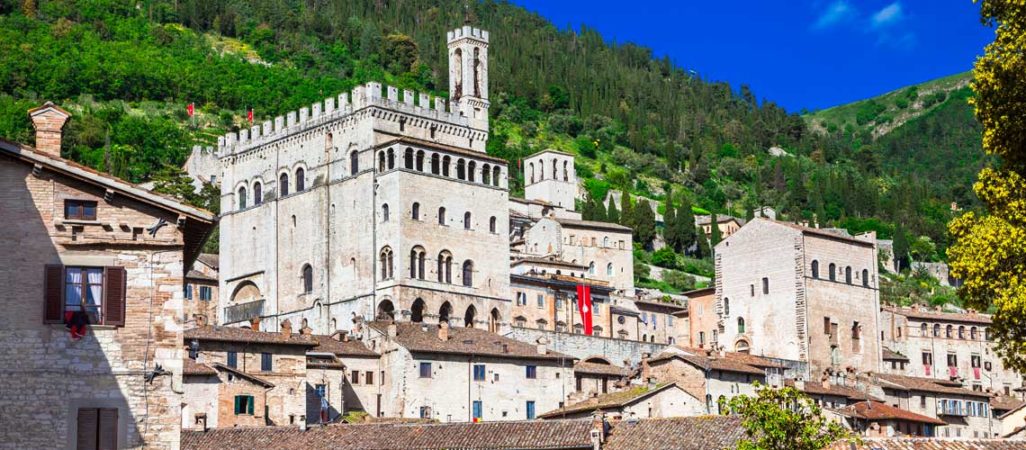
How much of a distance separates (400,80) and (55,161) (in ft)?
555

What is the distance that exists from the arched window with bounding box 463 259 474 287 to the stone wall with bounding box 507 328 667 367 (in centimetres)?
537

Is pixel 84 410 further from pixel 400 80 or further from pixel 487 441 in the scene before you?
pixel 400 80

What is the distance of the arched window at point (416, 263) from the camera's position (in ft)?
301

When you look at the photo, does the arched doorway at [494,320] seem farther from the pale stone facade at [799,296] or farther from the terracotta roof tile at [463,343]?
the pale stone facade at [799,296]

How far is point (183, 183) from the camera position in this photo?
127438 mm

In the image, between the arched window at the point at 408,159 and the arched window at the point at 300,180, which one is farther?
the arched window at the point at 300,180

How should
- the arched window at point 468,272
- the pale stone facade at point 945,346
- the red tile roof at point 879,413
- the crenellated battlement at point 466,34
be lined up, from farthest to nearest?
the pale stone facade at point 945,346 → the crenellated battlement at point 466,34 → the arched window at point 468,272 → the red tile roof at point 879,413

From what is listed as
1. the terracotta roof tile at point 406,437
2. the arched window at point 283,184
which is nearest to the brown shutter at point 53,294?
the terracotta roof tile at point 406,437

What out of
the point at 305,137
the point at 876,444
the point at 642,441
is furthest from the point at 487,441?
the point at 305,137

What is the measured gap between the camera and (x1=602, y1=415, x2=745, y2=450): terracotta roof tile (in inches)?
2149

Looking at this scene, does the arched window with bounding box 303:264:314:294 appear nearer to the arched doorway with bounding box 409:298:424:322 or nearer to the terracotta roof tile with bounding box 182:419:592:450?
the arched doorway with bounding box 409:298:424:322

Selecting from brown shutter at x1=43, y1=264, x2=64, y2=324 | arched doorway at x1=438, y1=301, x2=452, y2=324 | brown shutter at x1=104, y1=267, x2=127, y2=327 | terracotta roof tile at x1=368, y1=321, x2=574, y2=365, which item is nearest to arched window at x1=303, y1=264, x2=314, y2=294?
arched doorway at x1=438, y1=301, x2=452, y2=324

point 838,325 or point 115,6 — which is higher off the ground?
point 115,6

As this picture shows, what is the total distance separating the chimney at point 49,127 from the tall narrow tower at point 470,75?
70.3 m
